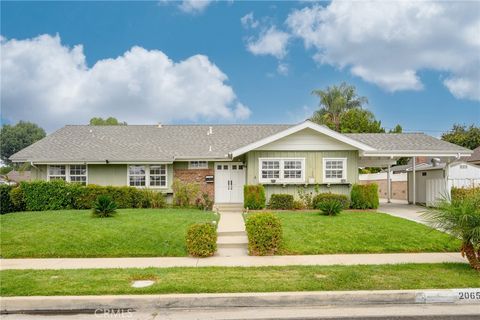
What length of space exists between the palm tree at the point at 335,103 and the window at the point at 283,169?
72.6ft

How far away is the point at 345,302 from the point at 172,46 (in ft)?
59.1

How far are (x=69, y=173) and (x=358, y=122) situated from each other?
27.7 m

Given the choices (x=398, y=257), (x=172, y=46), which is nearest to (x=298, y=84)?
(x=172, y=46)

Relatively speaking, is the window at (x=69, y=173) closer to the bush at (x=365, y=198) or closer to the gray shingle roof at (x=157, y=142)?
the gray shingle roof at (x=157, y=142)

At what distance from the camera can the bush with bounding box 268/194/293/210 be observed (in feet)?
56.7

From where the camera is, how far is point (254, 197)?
17.2m

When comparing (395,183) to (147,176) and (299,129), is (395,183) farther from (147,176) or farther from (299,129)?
(147,176)

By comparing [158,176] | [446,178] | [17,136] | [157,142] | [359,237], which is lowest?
[359,237]

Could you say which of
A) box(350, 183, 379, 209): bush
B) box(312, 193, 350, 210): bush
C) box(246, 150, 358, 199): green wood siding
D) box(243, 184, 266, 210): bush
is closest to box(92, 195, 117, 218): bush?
box(243, 184, 266, 210): bush

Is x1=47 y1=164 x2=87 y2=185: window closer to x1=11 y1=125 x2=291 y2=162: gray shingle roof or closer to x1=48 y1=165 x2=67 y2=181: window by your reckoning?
x1=48 y1=165 x2=67 y2=181: window

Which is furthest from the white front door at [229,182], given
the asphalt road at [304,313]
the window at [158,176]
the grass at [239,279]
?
the asphalt road at [304,313]

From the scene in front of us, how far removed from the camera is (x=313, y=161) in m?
18.1

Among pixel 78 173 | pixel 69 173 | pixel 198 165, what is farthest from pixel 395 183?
pixel 69 173

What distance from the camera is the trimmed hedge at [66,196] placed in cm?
Result: 1808
